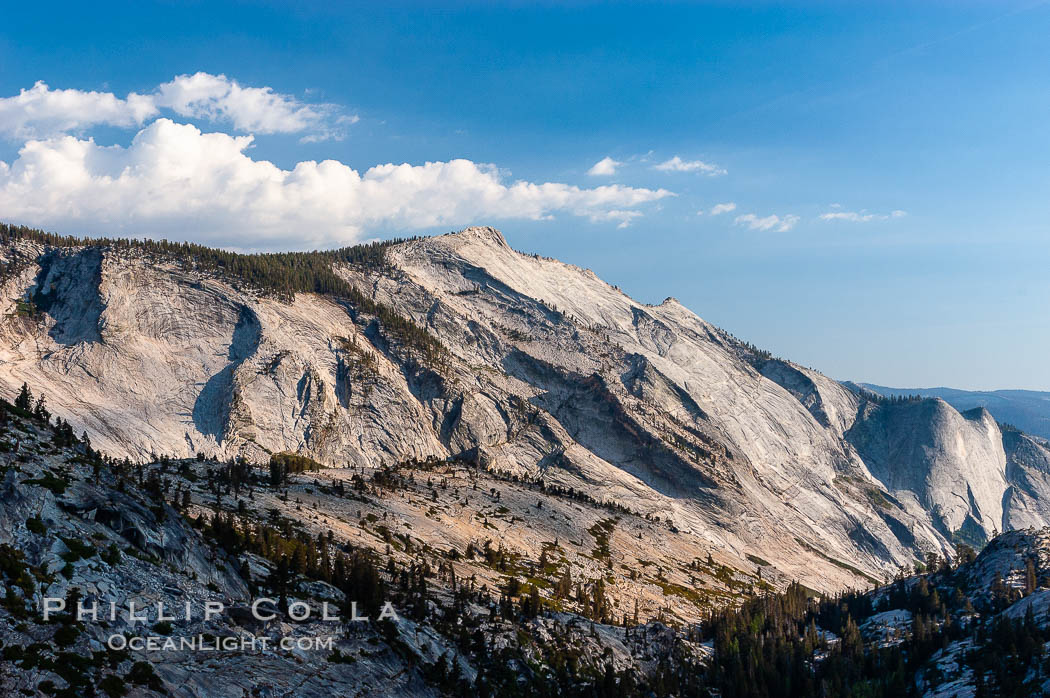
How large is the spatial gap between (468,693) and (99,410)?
168 metres

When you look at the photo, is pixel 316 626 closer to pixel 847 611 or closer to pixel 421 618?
pixel 421 618

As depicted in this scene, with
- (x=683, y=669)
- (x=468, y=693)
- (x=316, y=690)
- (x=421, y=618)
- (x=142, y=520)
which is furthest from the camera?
(x=683, y=669)

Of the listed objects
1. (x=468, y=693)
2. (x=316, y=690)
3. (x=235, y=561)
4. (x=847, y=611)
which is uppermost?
(x=235, y=561)

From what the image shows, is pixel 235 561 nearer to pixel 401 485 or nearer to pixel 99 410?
pixel 401 485

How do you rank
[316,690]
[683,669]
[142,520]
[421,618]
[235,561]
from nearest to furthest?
[316,690], [142,520], [235,561], [421,618], [683,669]

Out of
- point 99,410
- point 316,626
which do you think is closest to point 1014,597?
point 316,626

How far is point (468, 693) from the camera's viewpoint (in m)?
75.6

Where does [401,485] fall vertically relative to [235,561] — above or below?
below

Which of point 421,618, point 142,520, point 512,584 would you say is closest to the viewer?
A: point 142,520

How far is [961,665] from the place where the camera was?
140500 mm

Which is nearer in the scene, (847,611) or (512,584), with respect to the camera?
(512,584)

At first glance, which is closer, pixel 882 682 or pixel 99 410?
pixel 882 682

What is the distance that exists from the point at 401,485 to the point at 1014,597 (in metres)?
151

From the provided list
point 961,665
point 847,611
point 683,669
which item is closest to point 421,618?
point 683,669
